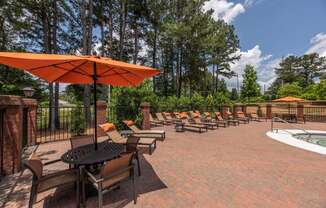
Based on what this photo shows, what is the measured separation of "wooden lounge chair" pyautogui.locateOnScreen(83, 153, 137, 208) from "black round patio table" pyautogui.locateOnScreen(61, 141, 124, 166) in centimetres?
22

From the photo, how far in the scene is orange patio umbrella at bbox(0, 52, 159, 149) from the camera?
2.55 meters

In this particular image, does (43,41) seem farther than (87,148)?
Yes

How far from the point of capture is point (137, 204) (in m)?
2.94

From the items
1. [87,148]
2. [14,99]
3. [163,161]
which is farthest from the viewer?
[163,161]

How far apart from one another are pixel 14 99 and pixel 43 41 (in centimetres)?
1327

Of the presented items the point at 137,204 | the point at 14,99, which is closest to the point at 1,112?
the point at 14,99

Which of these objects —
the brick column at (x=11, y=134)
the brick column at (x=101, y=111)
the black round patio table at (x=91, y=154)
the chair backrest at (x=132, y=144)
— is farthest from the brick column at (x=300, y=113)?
the brick column at (x=11, y=134)

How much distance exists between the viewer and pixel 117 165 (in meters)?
2.77

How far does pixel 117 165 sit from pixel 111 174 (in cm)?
15

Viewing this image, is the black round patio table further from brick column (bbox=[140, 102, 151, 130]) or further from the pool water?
the pool water

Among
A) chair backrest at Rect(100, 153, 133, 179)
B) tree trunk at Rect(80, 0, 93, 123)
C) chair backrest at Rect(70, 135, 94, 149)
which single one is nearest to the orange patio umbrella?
chair backrest at Rect(70, 135, 94, 149)

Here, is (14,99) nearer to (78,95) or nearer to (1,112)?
(1,112)

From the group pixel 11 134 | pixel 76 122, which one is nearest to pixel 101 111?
pixel 76 122

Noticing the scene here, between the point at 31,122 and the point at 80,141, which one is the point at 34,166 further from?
the point at 31,122
